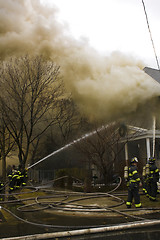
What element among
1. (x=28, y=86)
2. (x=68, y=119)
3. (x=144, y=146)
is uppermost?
(x=28, y=86)

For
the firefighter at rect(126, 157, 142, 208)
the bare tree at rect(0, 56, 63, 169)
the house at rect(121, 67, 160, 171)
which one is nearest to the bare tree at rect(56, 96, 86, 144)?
the bare tree at rect(0, 56, 63, 169)

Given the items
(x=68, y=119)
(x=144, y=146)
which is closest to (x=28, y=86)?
(x=68, y=119)

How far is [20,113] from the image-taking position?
14.2 metres

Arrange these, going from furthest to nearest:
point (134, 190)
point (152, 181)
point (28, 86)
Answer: point (28, 86)
point (152, 181)
point (134, 190)

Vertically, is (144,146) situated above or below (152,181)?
above

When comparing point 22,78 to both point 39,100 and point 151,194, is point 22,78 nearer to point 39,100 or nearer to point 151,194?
point 39,100

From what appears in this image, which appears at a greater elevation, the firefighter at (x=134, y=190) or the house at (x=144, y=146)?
the house at (x=144, y=146)

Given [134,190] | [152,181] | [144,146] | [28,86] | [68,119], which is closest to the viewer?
[134,190]

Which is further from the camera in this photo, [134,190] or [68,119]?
[68,119]

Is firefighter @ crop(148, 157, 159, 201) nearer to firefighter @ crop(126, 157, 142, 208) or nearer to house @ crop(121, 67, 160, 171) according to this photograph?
firefighter @ crop(126, 157, 142, 208)

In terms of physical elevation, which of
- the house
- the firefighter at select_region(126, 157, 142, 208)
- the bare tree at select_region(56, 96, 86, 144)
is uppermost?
the bare tree at select_region(56, 96, 86, 144)

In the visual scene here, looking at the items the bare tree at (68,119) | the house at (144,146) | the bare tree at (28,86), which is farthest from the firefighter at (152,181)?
the bare tree at (68,119)

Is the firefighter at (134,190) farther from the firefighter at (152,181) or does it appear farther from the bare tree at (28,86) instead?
the bare tree at (28,86)

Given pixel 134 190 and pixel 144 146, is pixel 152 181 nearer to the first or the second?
pixel 134 190
